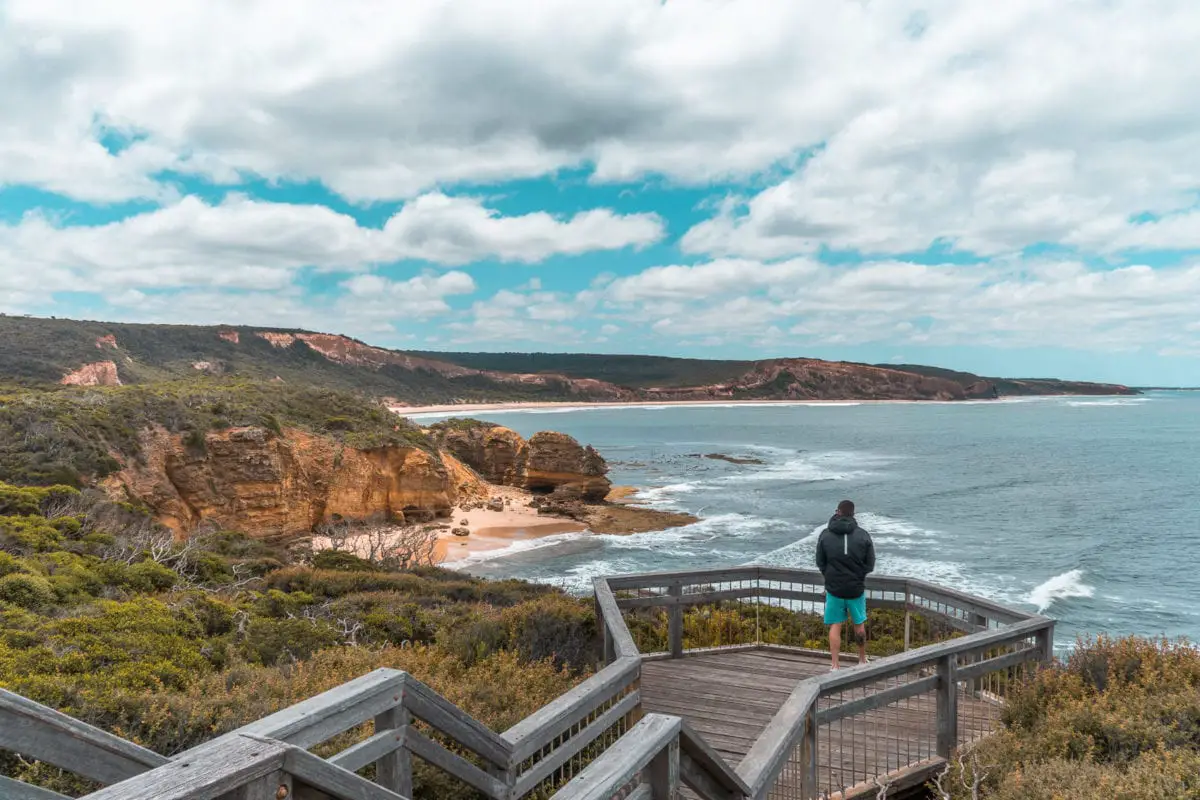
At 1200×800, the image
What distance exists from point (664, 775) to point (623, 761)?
43 centimetres

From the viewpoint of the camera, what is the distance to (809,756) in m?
4.77

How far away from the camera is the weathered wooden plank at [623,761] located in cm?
241

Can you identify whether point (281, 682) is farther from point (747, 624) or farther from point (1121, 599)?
point (1121, 599)

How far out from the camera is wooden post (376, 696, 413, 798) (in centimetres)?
327

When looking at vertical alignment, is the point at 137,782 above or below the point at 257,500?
above

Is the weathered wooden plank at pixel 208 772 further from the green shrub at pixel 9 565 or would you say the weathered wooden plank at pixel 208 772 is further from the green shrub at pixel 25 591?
the green shrub at pixel 9 565

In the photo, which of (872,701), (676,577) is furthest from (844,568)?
(872,701)

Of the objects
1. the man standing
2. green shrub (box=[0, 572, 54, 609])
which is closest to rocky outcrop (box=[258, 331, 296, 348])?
green shrub (box=[0, 572, 54, 609])

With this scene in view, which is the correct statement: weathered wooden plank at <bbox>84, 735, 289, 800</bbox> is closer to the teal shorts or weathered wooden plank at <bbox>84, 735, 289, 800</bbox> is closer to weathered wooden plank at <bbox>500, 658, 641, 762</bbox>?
weathered wooden plank at <bbox>500, 658, 641, 762</bbox>

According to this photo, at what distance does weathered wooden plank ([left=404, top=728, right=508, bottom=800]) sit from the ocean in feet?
57.3

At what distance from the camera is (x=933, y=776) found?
5.75 metres

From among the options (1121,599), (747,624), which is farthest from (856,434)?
(747,624)

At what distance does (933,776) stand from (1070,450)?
79.4 m

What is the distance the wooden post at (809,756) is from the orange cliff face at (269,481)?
21.4 metres
